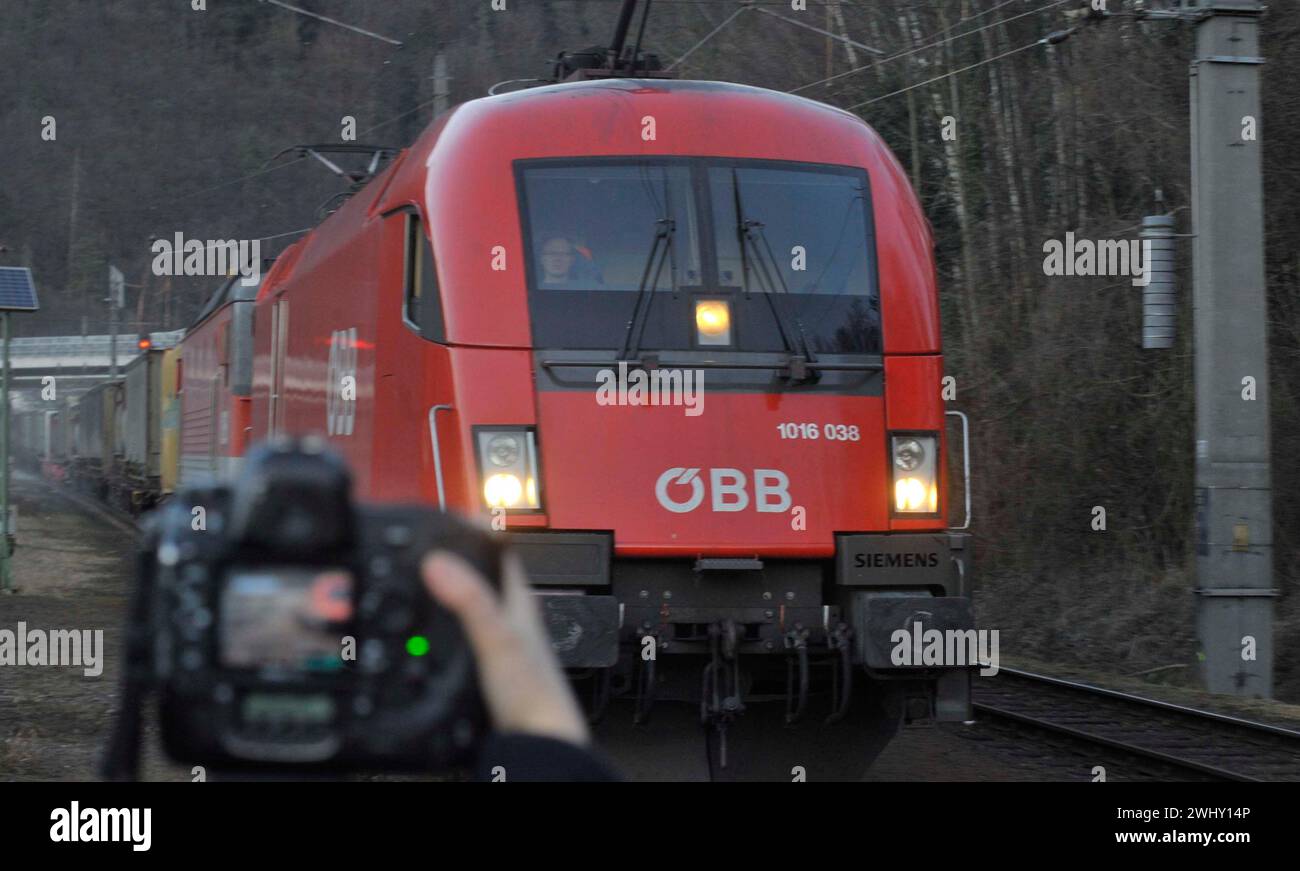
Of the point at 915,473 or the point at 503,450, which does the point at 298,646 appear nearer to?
the point at 503,450

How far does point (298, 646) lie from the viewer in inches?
45.3

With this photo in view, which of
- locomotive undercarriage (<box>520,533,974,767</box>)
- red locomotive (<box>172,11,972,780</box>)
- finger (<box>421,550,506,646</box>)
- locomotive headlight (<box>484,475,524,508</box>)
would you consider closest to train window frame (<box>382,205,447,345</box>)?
red locomotive (<box>172,11,972,780</box>)

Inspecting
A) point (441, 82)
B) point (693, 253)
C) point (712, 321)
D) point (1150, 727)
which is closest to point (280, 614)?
point (712, 321)

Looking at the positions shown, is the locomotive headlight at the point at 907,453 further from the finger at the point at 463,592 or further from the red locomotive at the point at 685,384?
the finger at the point at 463,592

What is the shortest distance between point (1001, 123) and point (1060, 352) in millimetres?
4055

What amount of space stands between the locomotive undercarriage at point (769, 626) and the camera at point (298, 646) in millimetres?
5040

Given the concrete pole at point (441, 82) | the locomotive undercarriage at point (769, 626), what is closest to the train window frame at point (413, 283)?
the locomotive undercarriage at point (769, 626)

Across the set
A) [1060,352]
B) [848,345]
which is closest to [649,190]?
[848,345]

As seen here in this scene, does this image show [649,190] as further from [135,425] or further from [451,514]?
[135,425]

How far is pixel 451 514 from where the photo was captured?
1.25m

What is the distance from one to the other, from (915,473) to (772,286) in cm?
101

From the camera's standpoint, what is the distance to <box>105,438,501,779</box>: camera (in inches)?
44.4

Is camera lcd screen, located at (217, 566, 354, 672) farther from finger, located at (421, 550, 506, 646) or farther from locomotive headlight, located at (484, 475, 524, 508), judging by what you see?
locomotive headlight, located at (484, 475, 524, 508)

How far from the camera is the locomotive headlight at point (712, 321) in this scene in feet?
22.5
